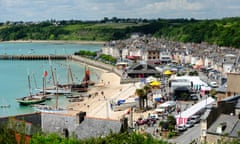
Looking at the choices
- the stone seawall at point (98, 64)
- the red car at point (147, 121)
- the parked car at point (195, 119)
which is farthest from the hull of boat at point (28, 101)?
the parked car at point (195, 119)

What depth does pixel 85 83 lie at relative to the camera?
5634 centimetres

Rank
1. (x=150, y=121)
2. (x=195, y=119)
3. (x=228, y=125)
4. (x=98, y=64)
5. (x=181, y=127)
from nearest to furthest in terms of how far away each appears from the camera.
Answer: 1. (x=228, y=125)
2. (x=181, y=127)
3. (x=195, y=119)
4. (x=150, y=121)
5. (x=98, y=64)

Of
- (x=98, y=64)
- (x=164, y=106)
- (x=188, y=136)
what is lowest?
(x=98, y=64)

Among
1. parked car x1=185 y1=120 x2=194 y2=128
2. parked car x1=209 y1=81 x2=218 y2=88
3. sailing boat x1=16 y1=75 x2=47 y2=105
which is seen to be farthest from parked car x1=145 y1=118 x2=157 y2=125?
sailing boat x1=16 y1=75 x2=47 y2=105

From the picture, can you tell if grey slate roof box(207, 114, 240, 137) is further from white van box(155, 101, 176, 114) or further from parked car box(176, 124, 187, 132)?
white van box(155, 101, 176, 114)

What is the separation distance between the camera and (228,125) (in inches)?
696

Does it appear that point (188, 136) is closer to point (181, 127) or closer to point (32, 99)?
point (181, 127)

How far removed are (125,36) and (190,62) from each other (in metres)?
92.4

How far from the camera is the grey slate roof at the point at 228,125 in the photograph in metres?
17.2

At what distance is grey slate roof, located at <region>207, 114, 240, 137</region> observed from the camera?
17203 millimetres

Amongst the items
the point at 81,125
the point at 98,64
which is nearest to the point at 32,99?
the point at 81,125

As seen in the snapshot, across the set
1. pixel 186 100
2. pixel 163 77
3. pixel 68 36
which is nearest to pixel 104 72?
pixel 163 77

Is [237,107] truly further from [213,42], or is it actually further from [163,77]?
[213,42]

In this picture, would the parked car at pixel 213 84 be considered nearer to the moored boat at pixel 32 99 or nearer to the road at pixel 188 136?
the moored boat at pixel 32 99
